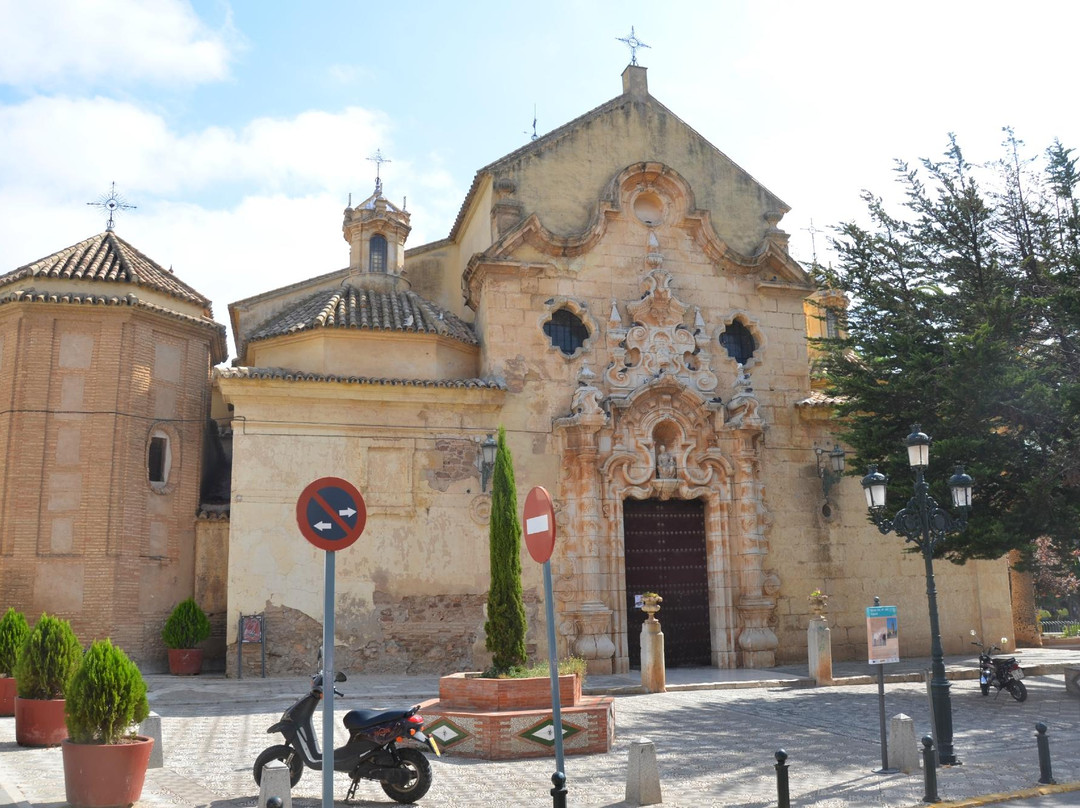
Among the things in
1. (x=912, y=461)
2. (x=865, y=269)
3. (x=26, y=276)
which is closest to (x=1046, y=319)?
(x=865, y=269)

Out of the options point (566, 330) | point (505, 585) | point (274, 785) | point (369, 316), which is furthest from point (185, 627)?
point (274, 785)

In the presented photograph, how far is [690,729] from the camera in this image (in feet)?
42.3

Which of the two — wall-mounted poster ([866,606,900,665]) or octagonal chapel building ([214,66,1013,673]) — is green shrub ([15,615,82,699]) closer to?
octagonal chapel building ([214,66,1013,673])

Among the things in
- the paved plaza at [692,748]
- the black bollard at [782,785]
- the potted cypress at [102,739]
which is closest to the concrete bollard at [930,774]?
the paved plaza at [692,748]

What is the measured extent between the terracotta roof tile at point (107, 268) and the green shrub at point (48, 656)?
10892mm

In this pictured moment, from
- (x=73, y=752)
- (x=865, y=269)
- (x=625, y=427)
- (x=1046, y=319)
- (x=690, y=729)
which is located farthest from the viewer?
(x=625, y=427)

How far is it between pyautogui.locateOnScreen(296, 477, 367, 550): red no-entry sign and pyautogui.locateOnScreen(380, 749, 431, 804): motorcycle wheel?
313 cm

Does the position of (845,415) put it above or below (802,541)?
above

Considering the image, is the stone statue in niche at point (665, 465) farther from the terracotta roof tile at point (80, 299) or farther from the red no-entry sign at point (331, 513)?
the red no-entry sign at point (331, 513)

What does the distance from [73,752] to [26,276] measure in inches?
564

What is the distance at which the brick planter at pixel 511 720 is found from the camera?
35.8ft

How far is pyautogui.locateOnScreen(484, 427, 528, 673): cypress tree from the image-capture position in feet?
39.3

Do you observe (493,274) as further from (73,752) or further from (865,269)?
(73,752)

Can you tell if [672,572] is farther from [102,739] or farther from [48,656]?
[102,739]
